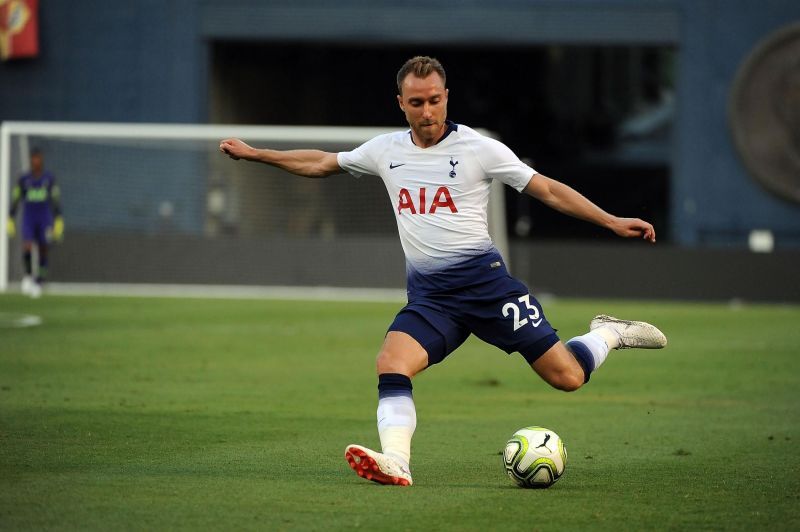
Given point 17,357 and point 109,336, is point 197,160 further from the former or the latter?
point 17,357

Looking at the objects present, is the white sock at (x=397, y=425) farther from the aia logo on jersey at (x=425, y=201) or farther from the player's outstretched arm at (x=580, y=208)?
the player's outstretched arm at (x=580, y=208)

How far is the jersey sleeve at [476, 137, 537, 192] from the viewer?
804cm

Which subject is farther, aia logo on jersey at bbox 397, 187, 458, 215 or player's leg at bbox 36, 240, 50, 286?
player's leg at bbox 36, 240, 50, 286

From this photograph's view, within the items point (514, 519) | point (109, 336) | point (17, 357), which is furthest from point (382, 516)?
point (109, 336)

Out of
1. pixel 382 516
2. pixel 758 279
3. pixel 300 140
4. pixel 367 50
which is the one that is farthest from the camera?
pixel 367 50

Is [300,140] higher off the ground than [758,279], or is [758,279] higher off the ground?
[300,140]

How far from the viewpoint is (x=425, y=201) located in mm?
8070

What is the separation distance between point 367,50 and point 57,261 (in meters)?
13.2

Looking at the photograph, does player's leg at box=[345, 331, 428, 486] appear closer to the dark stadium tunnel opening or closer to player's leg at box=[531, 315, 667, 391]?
player's leg at box=[531, 315, 667, 391]

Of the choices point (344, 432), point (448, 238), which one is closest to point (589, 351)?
point (448, 238)

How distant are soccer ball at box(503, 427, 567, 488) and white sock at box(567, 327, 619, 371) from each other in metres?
0.70

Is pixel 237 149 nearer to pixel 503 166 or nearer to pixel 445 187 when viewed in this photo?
pixel 445 187

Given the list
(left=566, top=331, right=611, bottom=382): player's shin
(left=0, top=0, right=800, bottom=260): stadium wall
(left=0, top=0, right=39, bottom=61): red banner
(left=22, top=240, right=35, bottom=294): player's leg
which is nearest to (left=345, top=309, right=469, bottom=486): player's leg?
(left=566, top=331, right=611, bottom=382): player's shin

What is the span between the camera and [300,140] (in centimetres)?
3056
